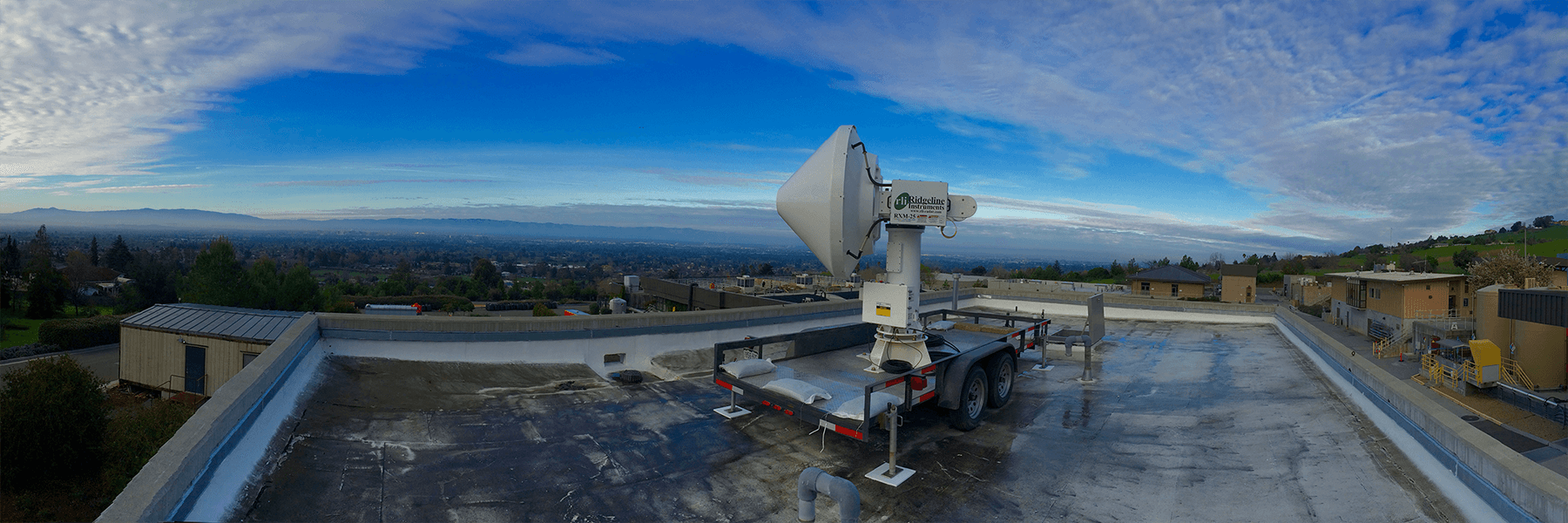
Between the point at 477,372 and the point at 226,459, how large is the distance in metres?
4.34

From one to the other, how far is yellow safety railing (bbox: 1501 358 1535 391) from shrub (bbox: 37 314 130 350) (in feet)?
247

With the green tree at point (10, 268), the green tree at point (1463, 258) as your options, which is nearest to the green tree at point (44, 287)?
the green tree at point (10, 268)

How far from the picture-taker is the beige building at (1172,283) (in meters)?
39.4

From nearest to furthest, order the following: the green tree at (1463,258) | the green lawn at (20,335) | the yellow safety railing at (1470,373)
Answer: the yellow safety railing at (1470,373)
the green lawn at (20,335)
the green tree at (1463,258)

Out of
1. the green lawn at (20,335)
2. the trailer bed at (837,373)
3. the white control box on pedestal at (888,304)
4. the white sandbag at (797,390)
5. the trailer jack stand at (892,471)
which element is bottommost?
the green lawn at (20,335)

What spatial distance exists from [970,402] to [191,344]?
18.2 metres

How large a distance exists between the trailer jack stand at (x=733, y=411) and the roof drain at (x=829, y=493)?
319 cm

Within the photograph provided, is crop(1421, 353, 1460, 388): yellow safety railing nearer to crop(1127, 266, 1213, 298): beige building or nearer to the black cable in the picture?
crop(1127, 266, 1213, 298): beige building

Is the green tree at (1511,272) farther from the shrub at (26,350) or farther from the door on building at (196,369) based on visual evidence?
the shrub at (26,350)

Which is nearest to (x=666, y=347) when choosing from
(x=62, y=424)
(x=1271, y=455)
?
(x=1271, y=455)

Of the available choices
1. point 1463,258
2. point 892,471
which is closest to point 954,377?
point 892,471

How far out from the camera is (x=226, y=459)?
15.3ft

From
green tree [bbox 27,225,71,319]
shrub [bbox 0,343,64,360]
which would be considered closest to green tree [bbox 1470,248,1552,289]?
shrub [bbox 0,343,64,360]

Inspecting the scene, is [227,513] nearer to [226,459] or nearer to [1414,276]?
[226,459]
